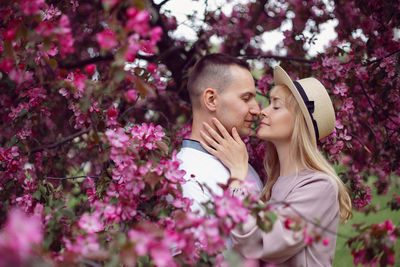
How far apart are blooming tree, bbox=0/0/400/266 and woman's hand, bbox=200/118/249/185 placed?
302 millimetres

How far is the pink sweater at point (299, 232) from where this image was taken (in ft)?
6.93

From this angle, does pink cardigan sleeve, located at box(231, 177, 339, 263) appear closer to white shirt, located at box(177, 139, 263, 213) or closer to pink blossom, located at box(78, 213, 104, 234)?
white shirt, located at box(177, 139, 263, 213)

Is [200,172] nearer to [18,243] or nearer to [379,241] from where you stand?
[379,241]

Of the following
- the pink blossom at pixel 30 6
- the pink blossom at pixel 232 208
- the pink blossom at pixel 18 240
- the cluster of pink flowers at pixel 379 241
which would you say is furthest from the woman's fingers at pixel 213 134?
the pink blossom at pixel 18 240

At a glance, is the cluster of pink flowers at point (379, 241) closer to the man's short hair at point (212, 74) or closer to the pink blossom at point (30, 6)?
the man's short hair at point (212, 74)

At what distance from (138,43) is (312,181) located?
1.44 meters

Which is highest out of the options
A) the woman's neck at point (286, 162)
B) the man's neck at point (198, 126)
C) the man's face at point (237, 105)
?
the man's face at point (237, 105)

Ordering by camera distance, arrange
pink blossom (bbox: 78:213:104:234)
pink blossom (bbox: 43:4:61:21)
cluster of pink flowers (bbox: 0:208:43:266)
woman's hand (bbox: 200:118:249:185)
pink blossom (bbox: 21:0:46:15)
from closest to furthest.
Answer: cluster of pink flowers (bbox: 0:208:43:266)
pink blossom (bbox: 21:0:46:15)
pink blossom (bbox: 78:213:104:234)
pink blossom (bbox: 43:4:61:21)
woman's hand (bbox: 200:118:249:185)

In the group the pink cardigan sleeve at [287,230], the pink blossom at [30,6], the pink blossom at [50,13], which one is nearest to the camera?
the pink blossom at [30,6]

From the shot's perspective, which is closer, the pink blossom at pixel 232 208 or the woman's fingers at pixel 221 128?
the pink blossom at pixel 232 208

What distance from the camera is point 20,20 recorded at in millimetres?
1754

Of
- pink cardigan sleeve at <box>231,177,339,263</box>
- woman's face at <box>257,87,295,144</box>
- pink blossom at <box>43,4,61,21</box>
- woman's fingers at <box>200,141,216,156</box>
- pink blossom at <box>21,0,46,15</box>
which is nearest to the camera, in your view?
pink blossom at <box>21,0,46,15</box>

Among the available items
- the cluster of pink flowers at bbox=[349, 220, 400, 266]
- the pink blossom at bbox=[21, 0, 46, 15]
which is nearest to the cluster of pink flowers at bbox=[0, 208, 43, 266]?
the pink blossom at bbox=[21, 0, 46, 15]

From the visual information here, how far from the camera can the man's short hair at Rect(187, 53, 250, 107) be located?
9.15ft
